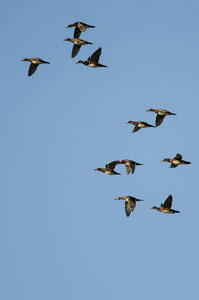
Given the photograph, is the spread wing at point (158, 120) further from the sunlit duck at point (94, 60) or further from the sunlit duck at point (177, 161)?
the sunlit duck at point (94, 60)

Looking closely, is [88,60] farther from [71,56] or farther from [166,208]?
[166,208]

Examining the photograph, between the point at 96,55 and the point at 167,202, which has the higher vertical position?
the point at 96,55

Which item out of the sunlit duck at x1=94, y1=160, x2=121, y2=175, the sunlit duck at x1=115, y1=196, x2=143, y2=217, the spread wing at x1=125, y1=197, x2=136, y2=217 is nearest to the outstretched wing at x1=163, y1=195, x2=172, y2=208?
the sunlit duck at x1=115, y1=196, x2=143, y2=217

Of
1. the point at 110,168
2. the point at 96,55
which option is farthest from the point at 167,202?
the point at 96,55

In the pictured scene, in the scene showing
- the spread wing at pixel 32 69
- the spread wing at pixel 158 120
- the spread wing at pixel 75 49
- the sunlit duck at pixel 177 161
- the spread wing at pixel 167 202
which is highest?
the spread wing at pixel 75 49

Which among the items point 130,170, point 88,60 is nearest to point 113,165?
point 130,170

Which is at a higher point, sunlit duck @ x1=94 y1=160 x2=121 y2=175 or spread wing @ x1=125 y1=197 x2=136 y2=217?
sunlit duck @ x1=94 y1=160 x2=121 y2=175

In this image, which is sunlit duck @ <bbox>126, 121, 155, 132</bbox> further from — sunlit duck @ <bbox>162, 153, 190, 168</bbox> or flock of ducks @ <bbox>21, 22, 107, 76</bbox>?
flock of ducks @ <bbox>21, 22, 107, 76</bbox>

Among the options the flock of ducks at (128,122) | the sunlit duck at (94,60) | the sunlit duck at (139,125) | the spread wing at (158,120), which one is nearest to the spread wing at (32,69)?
the flock of ducks at (128,122)

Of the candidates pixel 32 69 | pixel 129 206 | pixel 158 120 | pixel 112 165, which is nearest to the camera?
pixel 32 69

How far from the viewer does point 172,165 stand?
9981cm

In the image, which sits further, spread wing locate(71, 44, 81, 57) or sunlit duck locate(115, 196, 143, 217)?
sunlit duck locate(115, 196, 143, 217)

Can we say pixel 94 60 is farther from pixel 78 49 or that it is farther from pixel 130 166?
pixel 130 166

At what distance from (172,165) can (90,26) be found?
19.9m
